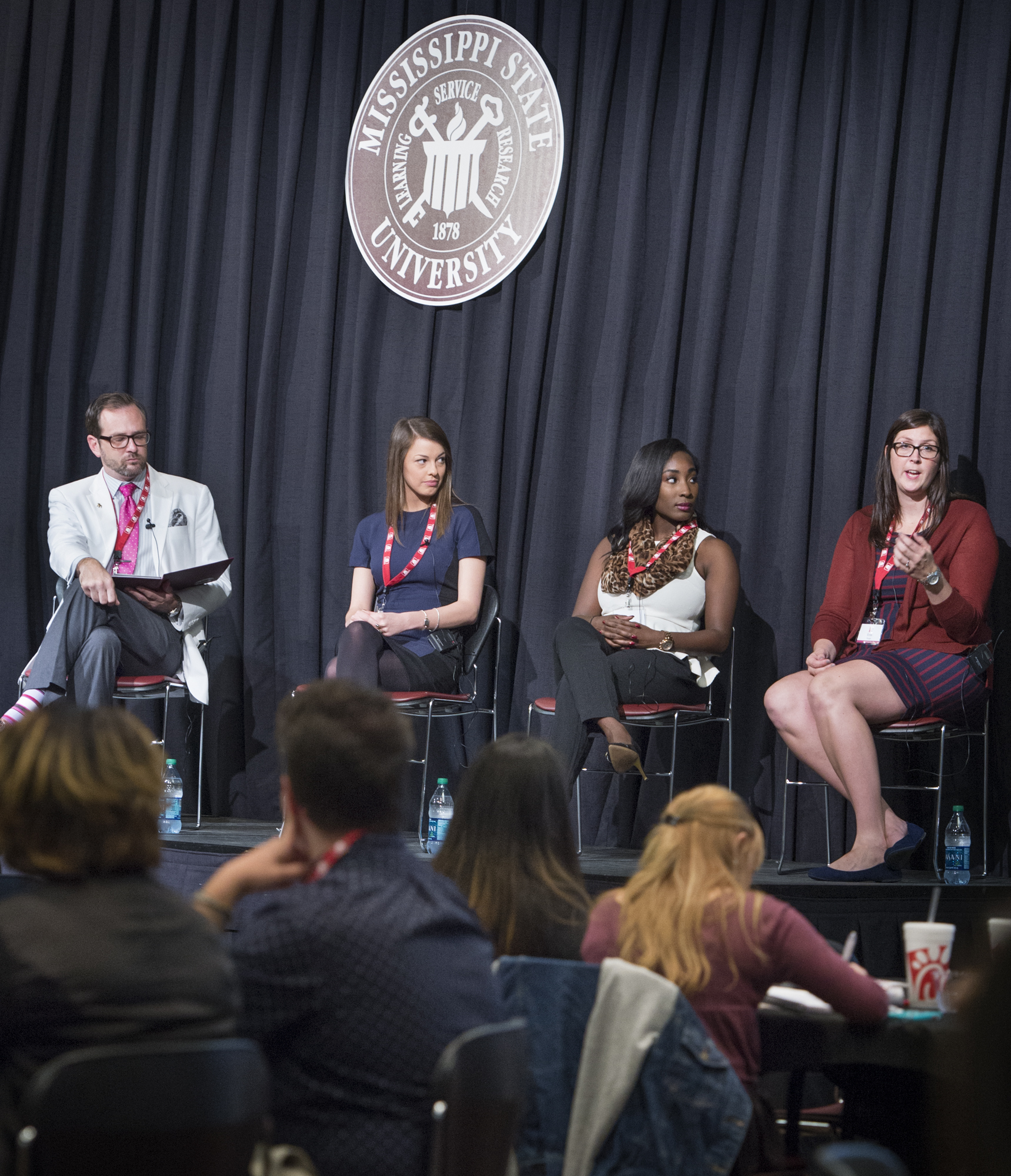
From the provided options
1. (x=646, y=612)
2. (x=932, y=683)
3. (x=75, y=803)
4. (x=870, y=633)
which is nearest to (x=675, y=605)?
(x=646, y=612)

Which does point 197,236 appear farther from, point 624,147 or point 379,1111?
point 379,1111

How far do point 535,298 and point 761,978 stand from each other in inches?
136

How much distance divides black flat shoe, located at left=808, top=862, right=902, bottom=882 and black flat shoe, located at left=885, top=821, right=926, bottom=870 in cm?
5

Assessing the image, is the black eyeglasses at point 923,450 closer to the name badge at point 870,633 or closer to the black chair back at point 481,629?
the name badge at point 870,633

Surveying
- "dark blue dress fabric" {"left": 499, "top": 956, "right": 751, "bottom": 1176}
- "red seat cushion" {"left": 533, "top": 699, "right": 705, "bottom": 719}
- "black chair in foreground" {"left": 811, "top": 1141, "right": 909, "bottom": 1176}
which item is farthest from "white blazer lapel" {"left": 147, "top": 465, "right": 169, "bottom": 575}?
"black chair in foreground" {"left": 811, "top": 1141, "right": 909, "bottom": 1176}

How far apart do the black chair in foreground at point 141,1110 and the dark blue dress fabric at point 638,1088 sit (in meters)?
0.52

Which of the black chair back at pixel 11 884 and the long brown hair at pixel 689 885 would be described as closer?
the long brown hair at pixel 689 885

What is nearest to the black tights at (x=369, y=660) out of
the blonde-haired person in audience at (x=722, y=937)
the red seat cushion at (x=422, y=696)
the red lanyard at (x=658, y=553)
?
the red seat cushion at (x=422, y=696)

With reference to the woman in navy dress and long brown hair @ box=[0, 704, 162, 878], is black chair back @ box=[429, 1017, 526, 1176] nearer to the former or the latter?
long brown hair @ box=[0, 704, 162, 878]

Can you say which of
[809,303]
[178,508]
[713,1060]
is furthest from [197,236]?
[713,1060]

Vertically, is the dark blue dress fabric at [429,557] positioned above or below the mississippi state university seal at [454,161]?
below

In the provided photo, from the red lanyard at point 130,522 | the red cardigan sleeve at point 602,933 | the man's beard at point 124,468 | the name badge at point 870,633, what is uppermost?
the man's beard at point 124,468

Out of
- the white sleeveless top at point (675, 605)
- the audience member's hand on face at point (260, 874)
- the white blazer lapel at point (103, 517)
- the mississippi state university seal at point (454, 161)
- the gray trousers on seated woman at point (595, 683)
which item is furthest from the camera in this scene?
the mississippi state university seal at point (454, 161)

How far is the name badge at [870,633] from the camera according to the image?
389 centimetres
